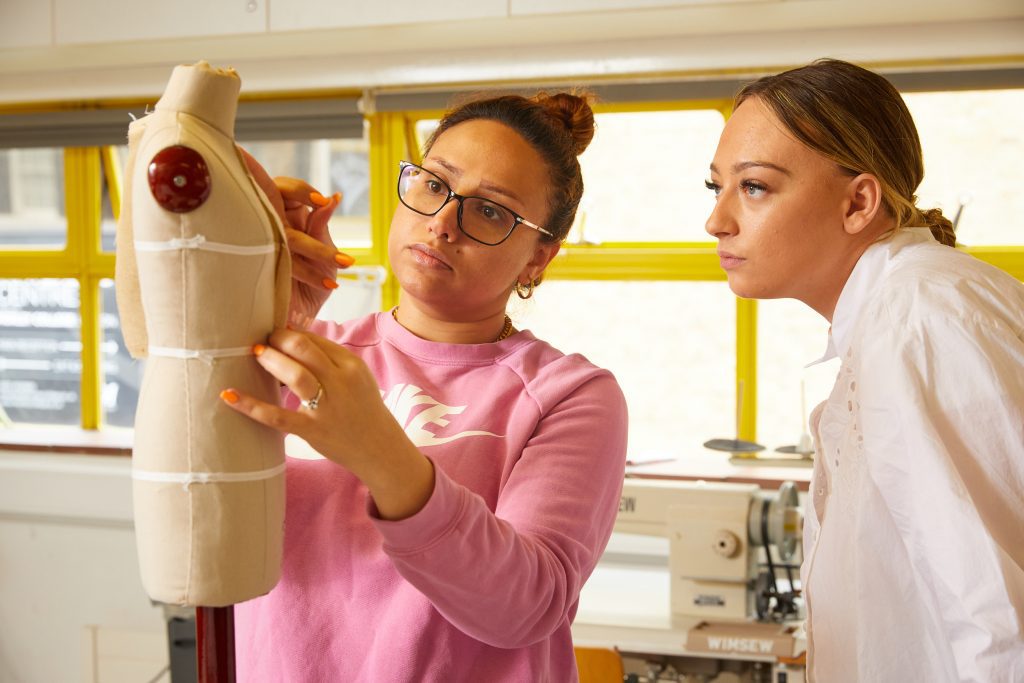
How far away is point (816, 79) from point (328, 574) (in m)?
0.89

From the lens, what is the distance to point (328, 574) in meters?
1.01

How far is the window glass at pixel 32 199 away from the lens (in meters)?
4.21

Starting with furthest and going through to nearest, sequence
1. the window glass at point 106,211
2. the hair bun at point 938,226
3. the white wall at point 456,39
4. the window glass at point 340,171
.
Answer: the window glass at point 106,211, the window glass at point 340,171, the white wall at point 456,39, the hair bun at point 938,226

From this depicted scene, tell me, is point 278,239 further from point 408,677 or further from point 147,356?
point 408,677

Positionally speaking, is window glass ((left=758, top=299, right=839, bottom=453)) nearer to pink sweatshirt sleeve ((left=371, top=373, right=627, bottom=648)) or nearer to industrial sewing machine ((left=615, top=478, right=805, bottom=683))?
industrial sewing machine ((left=615, top=478, right=805, bottom=683))

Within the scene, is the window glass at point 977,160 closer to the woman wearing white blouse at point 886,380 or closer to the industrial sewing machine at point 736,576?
the industrial sewing machine at point 736,576

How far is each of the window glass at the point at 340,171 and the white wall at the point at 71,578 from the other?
1.18 metres

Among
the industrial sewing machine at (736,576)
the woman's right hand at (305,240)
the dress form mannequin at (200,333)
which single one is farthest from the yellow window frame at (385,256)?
the dress form mannequin at (200,333)

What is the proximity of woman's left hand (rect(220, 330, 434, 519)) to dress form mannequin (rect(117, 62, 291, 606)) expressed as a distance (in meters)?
0.03

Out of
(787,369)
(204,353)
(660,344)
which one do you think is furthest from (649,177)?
(204,353)

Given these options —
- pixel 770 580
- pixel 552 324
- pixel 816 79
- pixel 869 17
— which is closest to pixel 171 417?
pixel 816 79

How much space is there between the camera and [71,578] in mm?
3875

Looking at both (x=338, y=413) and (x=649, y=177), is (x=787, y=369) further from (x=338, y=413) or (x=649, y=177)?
(x=338, y=413)

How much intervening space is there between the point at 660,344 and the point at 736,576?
4.83ft
